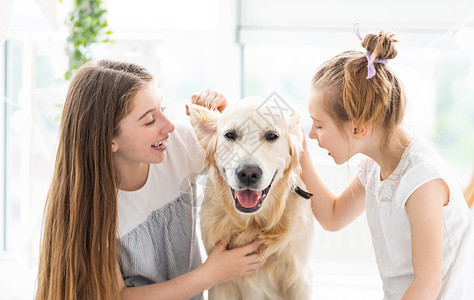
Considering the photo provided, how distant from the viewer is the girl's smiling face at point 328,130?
4.54ft

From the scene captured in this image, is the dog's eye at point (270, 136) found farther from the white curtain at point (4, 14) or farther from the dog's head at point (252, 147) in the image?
the white curtain at point (4, 14)

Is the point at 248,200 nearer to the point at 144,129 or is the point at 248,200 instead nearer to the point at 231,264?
the point at 231,264

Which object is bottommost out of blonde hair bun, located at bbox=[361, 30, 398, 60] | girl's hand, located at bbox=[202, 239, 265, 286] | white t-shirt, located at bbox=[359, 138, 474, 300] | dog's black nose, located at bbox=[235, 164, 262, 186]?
girl's hand, located at bbox=[202, 239, 265, 286]

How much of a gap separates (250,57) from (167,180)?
1.47 m

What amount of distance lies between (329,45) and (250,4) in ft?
1.64

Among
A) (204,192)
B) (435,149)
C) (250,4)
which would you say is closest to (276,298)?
(204,192)

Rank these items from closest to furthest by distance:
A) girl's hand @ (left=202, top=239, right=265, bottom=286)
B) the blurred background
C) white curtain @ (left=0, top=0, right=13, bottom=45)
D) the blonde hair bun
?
1. the blonde hair bun
2. girl's hand @ (left=202, top=239, right=265, bottom=286)
3. white curtain @ (left=0, top=0, right=13, bottom=45)
4. the blurred background

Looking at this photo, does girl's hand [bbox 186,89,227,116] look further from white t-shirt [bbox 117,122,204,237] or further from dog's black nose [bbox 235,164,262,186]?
dog's black nose [bbox 235,164,262,186]

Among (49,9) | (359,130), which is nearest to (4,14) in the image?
(49,9)

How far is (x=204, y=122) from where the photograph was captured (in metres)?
1.52

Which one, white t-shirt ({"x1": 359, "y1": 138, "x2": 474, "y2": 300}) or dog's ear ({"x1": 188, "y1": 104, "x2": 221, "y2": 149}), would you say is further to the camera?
dog's ear ({"x1": 188, "y1": 104, "x2": 221, "y2": 149})

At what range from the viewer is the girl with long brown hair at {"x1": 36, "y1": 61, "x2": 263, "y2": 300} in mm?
1417

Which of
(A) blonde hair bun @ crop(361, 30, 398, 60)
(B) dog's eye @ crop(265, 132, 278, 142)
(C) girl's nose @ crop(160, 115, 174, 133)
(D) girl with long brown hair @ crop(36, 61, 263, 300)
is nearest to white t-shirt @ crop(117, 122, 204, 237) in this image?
(D) girl with long brown hair @ crop(36, 61, 263, 300)

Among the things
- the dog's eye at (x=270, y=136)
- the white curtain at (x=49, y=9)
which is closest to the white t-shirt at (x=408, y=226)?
the dog's eye at (x=270, y=136)
